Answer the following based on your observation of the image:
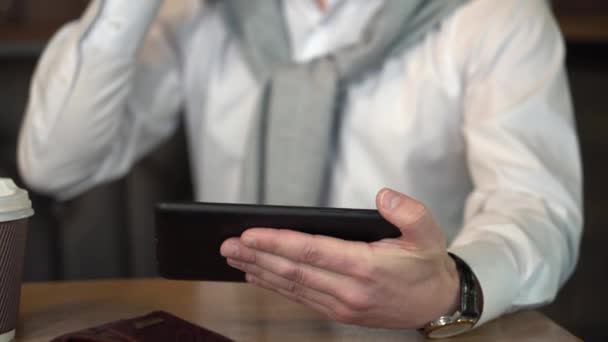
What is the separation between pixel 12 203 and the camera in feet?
1.90

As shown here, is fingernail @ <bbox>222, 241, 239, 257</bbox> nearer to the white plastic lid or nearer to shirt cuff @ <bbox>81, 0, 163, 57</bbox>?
the white plastic lid

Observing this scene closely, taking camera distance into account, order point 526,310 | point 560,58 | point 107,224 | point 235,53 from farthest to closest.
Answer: point 107,224 → point 235,53 → point 560,58 → point 526,310

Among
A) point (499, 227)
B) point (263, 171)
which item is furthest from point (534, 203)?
point (263, 171)

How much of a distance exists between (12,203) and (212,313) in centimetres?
20

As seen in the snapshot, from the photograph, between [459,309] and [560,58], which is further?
[560,58]

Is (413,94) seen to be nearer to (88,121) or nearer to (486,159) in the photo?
(486,159)

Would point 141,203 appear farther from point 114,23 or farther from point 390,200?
point 390,200

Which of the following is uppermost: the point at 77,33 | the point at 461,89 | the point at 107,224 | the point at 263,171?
the point at 77,33

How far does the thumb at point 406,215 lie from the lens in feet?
1.87

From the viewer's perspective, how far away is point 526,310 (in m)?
0.74

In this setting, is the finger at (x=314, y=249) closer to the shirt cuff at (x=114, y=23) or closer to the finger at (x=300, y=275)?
the finger at (x=300, y=275)

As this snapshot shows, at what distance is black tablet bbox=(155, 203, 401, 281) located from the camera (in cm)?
57

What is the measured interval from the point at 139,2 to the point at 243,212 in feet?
1.88

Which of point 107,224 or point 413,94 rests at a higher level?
point 413,94
